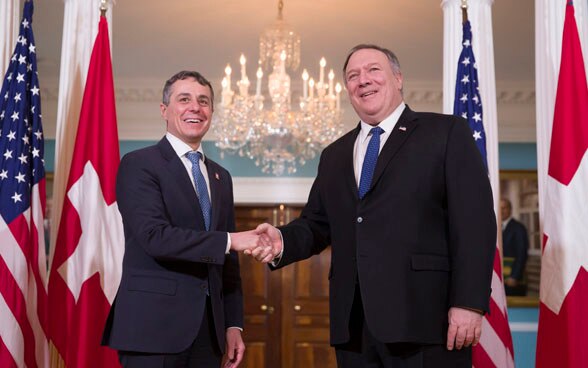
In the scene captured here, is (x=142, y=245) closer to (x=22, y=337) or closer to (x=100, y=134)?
(x=22, y=337)

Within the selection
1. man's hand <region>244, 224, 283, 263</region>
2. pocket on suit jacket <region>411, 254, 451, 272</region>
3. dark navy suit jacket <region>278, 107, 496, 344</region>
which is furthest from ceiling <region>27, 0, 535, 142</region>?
pocket on suit jacket <region>411, 254, 451, 272</region>

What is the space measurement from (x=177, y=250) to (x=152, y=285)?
6.2 inches

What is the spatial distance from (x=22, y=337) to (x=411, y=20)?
3829mm

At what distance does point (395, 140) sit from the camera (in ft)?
6.52

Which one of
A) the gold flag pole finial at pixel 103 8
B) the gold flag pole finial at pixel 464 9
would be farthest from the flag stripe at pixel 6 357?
the gold flag pole finial at pixel 464 9

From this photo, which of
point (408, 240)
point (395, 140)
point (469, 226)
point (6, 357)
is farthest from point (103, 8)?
point (469, 226)

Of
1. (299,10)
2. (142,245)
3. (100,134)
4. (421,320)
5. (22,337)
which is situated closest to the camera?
(421,320)

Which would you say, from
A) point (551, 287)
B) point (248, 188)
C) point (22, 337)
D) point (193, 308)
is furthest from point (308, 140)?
point (193, 308)

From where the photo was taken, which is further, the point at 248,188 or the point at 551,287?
the point at 248,188

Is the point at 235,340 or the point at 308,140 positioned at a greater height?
the point at 308,140

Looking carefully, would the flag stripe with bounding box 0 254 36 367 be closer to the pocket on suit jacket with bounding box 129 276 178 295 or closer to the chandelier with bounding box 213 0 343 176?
the pocket on suit jacket with bounding box 129 276 178 295

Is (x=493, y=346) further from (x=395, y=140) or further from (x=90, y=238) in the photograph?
(x=90, y=238)

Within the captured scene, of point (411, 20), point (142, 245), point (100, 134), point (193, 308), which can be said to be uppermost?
point (411, 20)

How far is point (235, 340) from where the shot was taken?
229 cm
